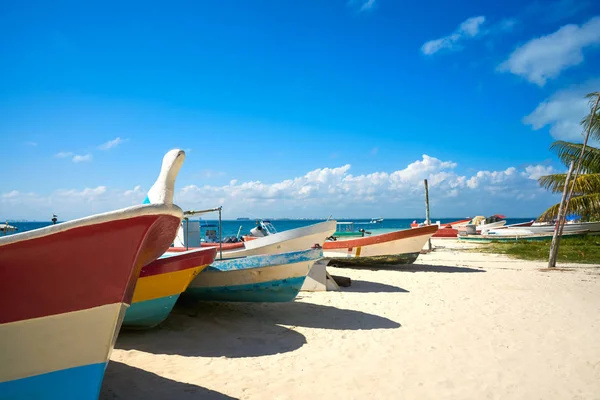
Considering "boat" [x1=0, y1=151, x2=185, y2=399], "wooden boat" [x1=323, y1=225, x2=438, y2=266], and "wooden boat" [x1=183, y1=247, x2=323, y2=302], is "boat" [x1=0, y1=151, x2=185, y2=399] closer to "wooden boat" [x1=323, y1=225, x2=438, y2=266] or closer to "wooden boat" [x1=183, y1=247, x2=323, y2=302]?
"wooden boat" [x1=183, y1=247, x2=323, y2=302]

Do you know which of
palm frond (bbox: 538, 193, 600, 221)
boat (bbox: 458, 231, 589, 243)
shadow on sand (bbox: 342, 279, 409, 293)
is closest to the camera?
shadow on sand (bbox: 342, 279, 409, 293)

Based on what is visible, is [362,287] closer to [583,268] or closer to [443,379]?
[443,379]

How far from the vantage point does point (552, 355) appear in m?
5.01

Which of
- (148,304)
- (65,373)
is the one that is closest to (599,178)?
(148,304)

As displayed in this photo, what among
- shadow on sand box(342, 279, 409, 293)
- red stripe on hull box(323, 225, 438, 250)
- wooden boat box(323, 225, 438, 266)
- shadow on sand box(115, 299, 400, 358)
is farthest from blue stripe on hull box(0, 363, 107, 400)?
wooden boat box(323, 225, 438, 266)

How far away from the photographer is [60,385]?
262 cm

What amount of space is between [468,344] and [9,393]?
527 cm

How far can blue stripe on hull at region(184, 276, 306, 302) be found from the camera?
7.07m

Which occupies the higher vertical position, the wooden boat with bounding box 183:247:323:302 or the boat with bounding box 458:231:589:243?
the wooden boat with bounding box 183:247:323:302

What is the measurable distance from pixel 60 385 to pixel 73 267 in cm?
83

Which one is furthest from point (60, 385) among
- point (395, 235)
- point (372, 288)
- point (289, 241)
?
point (395, 235)

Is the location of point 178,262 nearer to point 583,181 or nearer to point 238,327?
point 238,327

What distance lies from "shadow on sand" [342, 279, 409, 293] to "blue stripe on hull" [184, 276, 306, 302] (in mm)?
2643

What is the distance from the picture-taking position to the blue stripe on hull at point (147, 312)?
5.36 m
